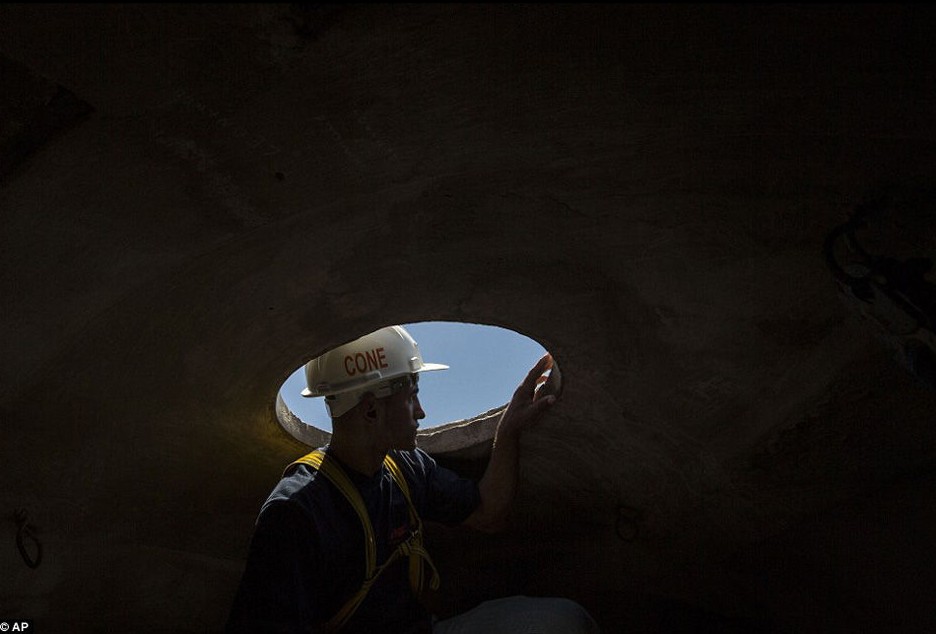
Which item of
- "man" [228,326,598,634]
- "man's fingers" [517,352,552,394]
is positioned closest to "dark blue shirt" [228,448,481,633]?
"man" [228,326,598,634]

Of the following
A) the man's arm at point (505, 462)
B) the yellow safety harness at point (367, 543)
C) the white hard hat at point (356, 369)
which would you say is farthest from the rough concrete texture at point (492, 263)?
the yellow safety harness at point (367, 543)

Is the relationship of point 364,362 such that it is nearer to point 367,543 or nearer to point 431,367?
point 431,367

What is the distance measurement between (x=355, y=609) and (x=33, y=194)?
81.6 inches

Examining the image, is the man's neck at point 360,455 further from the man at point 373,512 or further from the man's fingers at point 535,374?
the man's fingers at point 535,374

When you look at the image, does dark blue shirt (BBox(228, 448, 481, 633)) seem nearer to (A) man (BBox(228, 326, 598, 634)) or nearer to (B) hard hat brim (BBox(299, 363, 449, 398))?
(A) man (BBox(228, 326, 598, 634))

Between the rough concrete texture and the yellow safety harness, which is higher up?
the rough concrete texture

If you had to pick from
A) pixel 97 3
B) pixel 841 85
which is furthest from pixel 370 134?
pixel 841 85

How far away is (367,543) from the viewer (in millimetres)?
3109

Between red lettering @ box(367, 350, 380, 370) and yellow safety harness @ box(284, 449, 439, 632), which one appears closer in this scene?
yellow safety harness @ box(284, 449, 439, 632)

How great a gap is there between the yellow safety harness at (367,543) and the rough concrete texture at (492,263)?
1.67ft

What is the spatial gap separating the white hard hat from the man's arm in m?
0.56

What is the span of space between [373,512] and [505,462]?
2.68ft

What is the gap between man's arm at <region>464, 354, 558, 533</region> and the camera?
3785 millimetres

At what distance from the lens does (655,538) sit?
4395 millimetres
